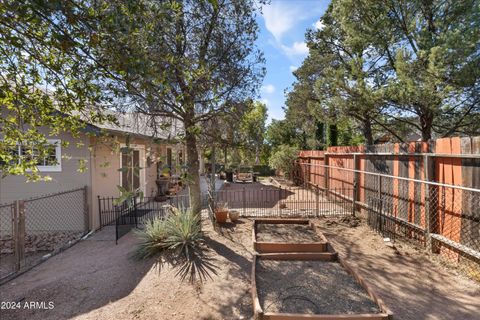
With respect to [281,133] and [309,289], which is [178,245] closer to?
[309,289]

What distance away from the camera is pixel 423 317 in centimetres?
349

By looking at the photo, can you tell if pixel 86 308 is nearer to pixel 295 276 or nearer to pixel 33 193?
pixel 295 276

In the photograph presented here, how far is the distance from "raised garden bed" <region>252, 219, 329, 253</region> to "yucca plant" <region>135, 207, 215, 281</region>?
1138 millimetres

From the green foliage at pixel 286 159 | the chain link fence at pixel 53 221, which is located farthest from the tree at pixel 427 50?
the green foliage at pixel 286 159

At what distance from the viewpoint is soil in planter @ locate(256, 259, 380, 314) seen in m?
3.48

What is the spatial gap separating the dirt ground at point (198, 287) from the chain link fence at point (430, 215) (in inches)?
11.8

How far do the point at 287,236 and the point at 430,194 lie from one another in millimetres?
2917

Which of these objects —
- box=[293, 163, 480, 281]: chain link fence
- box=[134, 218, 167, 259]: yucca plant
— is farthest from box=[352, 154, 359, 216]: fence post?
box=[134, 218, 167, 259]: yucca plant

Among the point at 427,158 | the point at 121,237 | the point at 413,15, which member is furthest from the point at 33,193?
the point at 413,15

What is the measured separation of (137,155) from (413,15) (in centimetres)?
1030

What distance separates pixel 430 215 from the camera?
5.44m

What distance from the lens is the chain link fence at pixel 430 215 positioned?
4508mm

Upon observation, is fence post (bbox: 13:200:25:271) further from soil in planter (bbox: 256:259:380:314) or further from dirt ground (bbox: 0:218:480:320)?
soil in planter (bbox: 256:259:380:314)

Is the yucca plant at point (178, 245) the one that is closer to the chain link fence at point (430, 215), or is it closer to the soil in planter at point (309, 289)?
the soil in planter at point (309, 289)
